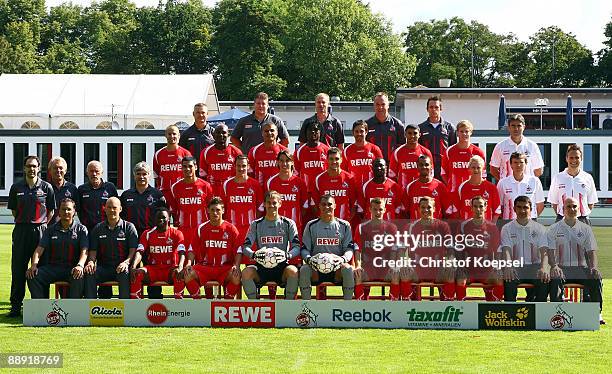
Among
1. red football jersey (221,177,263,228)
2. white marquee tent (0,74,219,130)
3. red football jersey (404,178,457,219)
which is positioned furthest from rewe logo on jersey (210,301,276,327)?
white marquee tent (0,74,219,130)

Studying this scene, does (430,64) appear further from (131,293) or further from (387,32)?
(131,293)

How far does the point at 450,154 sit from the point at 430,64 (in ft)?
208

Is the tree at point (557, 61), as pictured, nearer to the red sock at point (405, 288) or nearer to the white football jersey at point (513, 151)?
the white football jersey at point (513, 151)

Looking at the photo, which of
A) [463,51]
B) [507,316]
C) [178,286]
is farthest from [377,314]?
[463,51]

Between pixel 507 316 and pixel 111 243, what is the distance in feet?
13.8

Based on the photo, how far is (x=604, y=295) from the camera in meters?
12.6

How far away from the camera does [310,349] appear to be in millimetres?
8336

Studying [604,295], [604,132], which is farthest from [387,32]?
[604,295]

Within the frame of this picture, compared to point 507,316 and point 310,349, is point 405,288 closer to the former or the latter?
point 507,316

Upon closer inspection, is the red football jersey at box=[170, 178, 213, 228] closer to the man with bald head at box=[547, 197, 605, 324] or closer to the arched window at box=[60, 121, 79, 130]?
the man with bald head at box=[547, 197, 605, 324]

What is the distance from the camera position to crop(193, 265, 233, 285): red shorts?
1035 centimetres

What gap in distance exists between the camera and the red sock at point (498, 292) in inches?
393

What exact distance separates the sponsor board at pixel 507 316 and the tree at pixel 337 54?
53.5 metres

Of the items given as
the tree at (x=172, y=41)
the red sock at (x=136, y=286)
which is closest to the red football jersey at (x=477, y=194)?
the red sock at (x=136, y=286)
